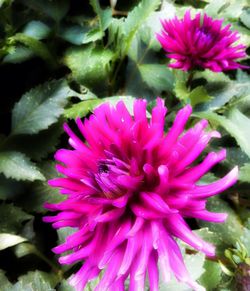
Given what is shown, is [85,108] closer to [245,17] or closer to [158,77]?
[158,77]

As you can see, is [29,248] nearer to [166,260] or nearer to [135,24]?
[166,260]

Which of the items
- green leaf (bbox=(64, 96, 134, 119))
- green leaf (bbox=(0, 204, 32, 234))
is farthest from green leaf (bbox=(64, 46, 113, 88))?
green leaf (bbox=(0, 204, 32, 234))

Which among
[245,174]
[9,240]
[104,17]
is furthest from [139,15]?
[9,240]

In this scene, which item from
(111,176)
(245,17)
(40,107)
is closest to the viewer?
(111,176)

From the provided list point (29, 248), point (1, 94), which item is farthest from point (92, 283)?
point (1, 94)

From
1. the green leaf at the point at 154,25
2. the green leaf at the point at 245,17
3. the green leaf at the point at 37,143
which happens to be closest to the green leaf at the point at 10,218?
the green leaf at the point at 37,143

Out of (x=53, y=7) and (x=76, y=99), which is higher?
(x=53, y=7)

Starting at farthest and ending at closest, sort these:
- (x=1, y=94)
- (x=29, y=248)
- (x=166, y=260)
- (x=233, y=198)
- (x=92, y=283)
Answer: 1. (x=1, y=94)
2. (x=233, y=198)
3. (x=29, y=248)
4. (x=92, y=283)
5. (x=166, y=260)
